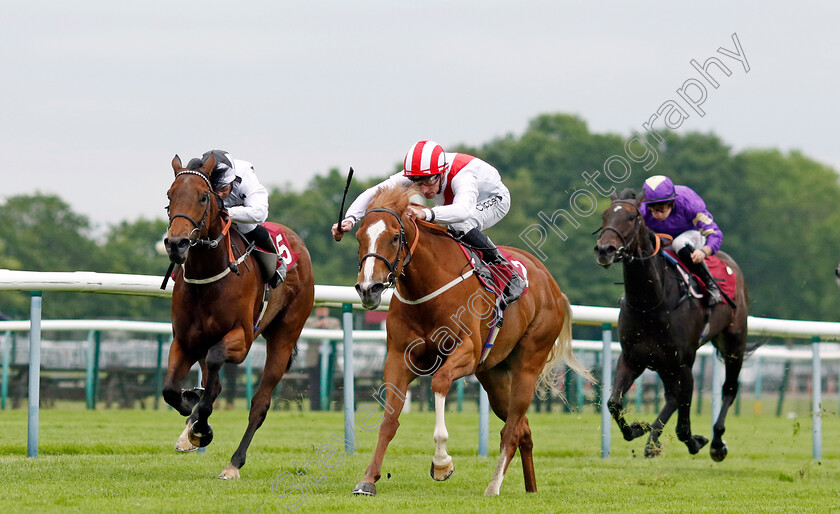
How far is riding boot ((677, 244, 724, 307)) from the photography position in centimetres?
899

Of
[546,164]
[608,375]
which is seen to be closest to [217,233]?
[608,375]

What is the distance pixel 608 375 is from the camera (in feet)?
30.9

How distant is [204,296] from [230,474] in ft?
3.33

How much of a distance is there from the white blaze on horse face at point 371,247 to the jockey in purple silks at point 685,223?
3.58m

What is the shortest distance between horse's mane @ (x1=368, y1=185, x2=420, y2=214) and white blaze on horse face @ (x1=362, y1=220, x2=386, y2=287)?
0.71ft

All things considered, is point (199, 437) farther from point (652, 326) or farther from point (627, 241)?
point (652, 326)

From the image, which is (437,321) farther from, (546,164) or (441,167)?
(546,164)

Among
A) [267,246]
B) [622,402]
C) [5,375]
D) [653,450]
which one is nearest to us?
[267,246]

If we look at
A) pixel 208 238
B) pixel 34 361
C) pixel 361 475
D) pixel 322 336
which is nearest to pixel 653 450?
pixel 361 475

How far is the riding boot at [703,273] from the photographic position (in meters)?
8.99

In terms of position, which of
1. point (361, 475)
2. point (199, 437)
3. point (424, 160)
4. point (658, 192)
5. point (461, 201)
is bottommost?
point (361, 475)

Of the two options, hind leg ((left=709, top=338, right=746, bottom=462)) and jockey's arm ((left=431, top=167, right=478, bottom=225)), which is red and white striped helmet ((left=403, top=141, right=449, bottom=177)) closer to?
jockey's arm ((left=431, top=167, right=478, bottom=225))

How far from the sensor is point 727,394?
9844 millimetres

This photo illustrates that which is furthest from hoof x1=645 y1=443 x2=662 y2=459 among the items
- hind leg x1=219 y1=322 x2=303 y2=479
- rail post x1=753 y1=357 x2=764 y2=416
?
rail post x1=753 y1=357 x2=764 y2=416
